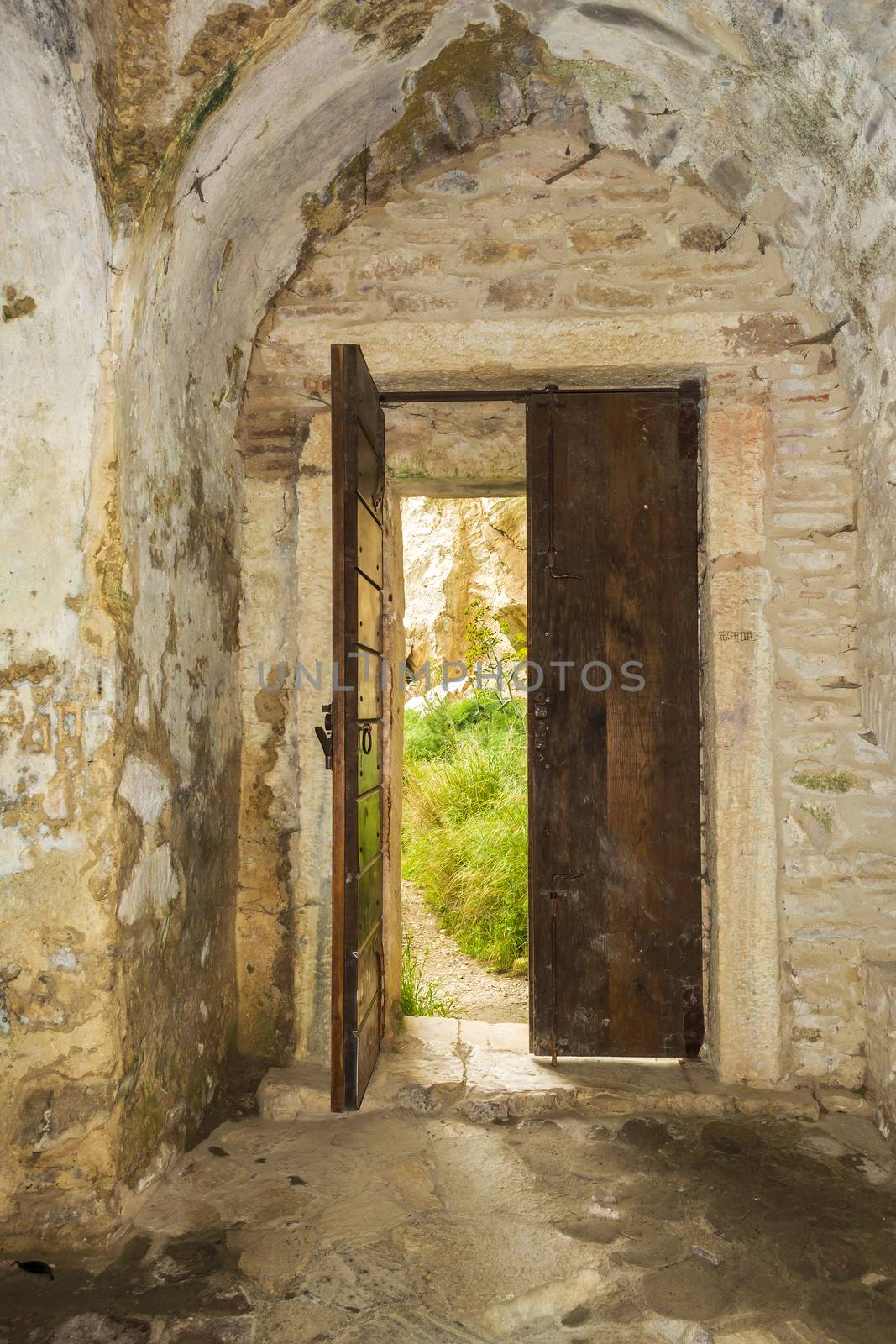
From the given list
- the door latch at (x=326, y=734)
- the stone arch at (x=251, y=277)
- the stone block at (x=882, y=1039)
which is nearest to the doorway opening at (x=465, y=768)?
the door latch at (x=326, y=734)

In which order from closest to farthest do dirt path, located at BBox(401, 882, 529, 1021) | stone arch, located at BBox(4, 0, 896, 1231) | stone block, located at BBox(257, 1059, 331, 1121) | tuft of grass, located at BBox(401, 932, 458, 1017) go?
stone arch, located at BBox(4, 0, 896, 1231) → stone block, located at BBox(257, 1059, 331, 1121) → tuft of grass, located at BBox(401, 932, 458, 1017) → dirt path, located at BBox(401, 882, 529, 1021)

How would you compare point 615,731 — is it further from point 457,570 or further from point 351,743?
point 457,570

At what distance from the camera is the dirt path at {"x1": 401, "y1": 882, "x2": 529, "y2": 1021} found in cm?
424

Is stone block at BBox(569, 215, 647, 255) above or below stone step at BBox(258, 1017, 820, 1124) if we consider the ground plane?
above

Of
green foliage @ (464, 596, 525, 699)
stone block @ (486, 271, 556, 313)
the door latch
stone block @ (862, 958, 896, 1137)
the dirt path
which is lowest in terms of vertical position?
the dirt path

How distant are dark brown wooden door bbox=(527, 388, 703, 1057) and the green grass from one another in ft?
6.31

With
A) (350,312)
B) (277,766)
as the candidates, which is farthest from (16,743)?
(350,312)

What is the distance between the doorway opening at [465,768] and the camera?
480 centimetres

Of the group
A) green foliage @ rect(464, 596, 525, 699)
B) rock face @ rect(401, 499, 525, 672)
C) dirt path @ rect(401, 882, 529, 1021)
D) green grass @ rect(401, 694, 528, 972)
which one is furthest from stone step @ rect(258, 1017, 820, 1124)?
rock face @ rect(401, 499, 525, 672)

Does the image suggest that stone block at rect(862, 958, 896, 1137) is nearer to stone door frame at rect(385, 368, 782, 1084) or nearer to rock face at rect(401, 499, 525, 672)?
stone door frame at rect(385, 368, 782, 1084)

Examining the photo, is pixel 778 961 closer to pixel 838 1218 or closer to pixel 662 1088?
pixel 662 1088

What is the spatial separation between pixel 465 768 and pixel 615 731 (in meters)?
3.66

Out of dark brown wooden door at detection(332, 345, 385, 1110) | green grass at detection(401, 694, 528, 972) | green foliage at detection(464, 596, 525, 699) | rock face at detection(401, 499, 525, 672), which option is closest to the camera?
dark brown wooden door at detection(332, 345, 385, 1110)

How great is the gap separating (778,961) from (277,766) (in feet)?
5.74
